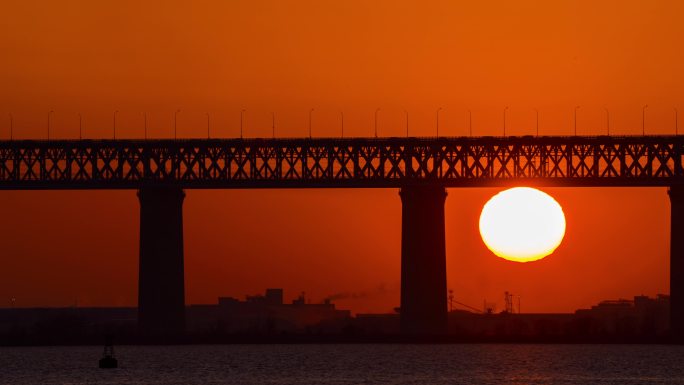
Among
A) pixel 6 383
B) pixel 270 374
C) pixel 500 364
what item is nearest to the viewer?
pixel 6 383

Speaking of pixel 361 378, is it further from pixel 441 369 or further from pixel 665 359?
pixel 665 359

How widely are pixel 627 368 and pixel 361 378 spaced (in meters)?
25.4

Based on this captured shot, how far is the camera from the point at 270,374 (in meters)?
175

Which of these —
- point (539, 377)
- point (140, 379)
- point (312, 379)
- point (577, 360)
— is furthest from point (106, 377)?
point (577, 360)

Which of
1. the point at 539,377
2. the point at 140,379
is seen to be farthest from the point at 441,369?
the point at 140,379

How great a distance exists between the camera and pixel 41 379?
170250 mm

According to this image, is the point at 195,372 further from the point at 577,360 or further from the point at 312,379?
the point at 577,360

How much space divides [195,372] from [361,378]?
16.0m

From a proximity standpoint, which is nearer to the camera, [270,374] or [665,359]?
[270,374]

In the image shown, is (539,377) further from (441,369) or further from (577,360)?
(577,360)

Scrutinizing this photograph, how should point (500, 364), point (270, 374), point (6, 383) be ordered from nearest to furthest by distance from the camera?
point (6, 383) → point (270, 374) → point (500, 364)

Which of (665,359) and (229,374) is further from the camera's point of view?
(665,359)

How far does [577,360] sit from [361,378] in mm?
37025

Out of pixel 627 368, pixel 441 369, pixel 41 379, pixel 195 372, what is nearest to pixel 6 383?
pixel 41 379
